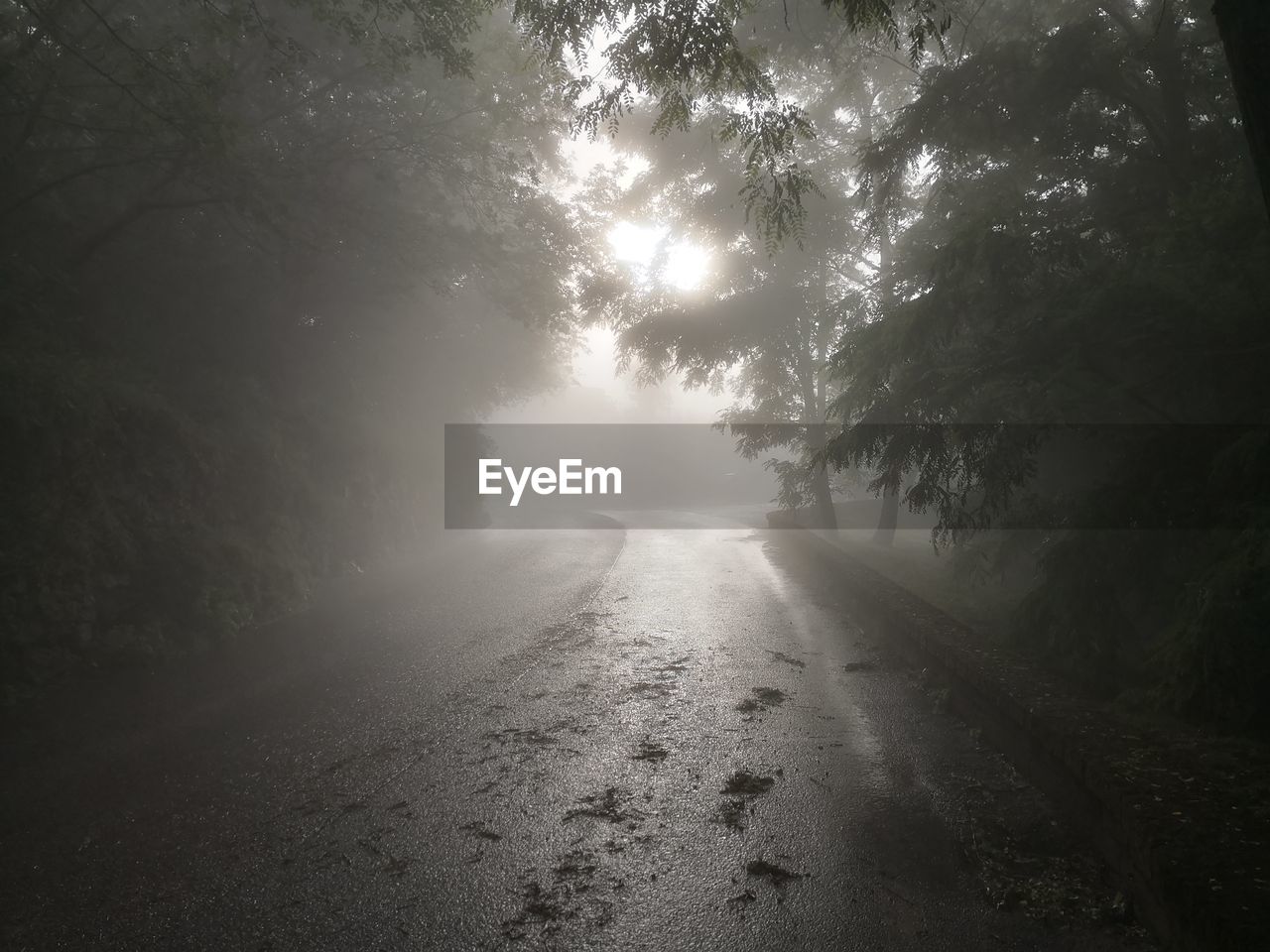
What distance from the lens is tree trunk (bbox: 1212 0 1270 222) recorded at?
11.3ft

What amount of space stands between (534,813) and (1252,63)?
202 inches

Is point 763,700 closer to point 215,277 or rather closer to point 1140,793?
point 1140,793

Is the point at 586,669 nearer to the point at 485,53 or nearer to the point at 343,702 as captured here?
the point at 343,702

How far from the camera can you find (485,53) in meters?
12.5

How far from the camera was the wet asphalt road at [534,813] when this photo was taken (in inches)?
113

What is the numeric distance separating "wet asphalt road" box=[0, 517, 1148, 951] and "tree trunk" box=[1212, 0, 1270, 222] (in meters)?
3.49

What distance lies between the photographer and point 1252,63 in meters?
3.51

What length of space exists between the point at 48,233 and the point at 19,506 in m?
4.19

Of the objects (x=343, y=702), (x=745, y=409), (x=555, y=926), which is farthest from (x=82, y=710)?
(x=745, y=409)

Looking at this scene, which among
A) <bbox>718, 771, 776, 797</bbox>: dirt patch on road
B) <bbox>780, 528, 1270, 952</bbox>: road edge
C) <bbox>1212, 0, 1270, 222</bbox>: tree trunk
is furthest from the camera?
<bbox>718, 771, 776, 797</bbox>: dirt patch on road

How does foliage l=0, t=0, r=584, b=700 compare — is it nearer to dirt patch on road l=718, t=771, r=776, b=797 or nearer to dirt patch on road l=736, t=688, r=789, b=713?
dirt patch on road l=736, t=688, r=789, b=713
